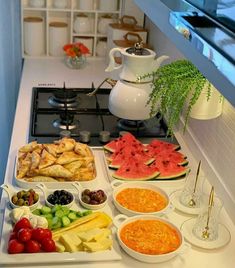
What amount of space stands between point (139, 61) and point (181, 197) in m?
0.54

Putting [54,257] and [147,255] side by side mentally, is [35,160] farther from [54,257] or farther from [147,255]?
[147,255]

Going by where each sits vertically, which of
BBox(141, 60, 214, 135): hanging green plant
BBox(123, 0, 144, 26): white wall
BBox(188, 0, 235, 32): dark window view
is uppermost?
BBox(188, 0, 235, 32): dark window view

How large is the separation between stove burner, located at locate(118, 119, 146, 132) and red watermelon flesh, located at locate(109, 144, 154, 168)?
0.25m

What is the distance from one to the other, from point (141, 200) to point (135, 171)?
0.16 metres

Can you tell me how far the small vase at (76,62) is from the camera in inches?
99.7

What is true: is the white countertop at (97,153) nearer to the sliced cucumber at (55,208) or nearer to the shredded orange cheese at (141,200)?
→ the shredded orange cheese at (141,200)

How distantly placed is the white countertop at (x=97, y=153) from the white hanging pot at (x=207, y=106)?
24cm

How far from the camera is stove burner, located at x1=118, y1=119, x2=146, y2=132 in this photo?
71.1 inches

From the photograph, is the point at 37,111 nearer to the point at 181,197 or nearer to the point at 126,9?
the point at 181,197

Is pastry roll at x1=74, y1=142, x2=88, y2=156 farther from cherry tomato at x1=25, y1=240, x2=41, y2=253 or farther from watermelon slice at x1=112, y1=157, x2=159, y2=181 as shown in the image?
cherry tomato at x1=25, y1=240, x2=41, y2=253

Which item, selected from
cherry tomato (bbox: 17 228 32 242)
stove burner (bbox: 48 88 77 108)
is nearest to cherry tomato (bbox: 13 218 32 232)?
cherry tomato (bbox: 17 228 32 242)

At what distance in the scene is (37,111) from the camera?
1.89m

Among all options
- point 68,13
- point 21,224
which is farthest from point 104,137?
point 68,13

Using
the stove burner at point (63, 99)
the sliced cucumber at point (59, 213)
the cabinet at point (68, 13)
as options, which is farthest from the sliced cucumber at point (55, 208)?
the cabinet at point (68, 13)
